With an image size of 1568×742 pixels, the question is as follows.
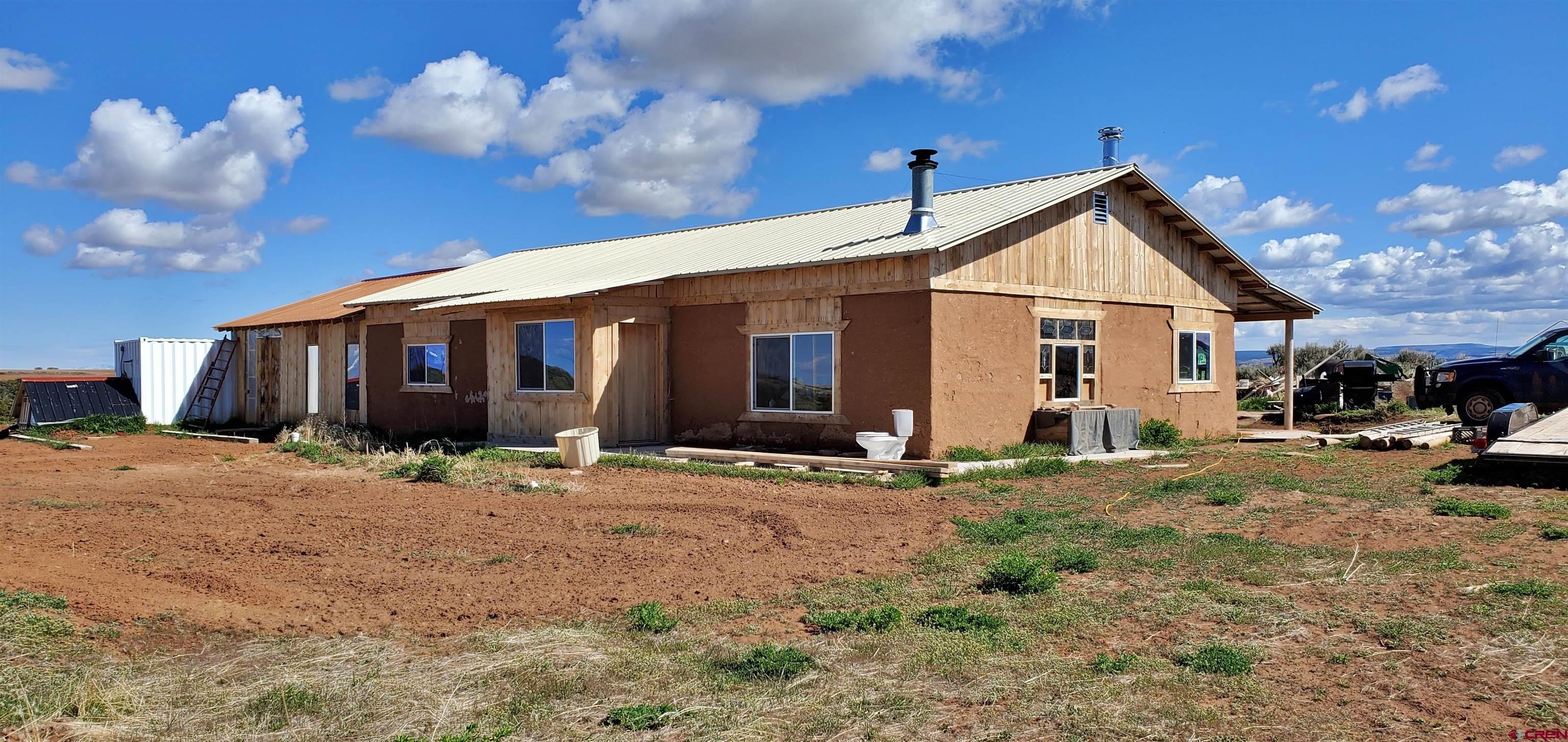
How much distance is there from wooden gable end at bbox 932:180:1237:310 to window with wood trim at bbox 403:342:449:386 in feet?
38.5

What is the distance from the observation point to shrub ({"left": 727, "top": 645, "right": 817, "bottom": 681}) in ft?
18.0

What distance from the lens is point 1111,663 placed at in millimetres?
5578

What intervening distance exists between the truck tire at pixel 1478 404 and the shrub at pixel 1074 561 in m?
15.0

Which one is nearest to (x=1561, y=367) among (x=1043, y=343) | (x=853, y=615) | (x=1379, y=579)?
(x=1043, y=343)

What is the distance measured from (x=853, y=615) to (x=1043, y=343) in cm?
1098

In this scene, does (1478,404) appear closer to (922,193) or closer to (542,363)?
(922,193)

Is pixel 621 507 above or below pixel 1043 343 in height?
below

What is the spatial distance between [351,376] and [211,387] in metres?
6.13

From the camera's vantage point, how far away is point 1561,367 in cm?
1866

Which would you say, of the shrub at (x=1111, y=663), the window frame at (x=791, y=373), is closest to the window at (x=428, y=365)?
the window frame at (x=791, y=373)

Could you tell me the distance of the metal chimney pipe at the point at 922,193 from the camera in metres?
16.3

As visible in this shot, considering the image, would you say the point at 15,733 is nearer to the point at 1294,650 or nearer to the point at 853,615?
the point at 853,615

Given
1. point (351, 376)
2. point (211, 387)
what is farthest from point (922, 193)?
point (211, 387)

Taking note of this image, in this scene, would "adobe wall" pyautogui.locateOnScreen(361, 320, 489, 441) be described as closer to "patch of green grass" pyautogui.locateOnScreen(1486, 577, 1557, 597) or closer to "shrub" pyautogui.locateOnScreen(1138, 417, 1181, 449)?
"shrub" pyautogui.locateOnScreen(1138, 417, 1181, 449)
